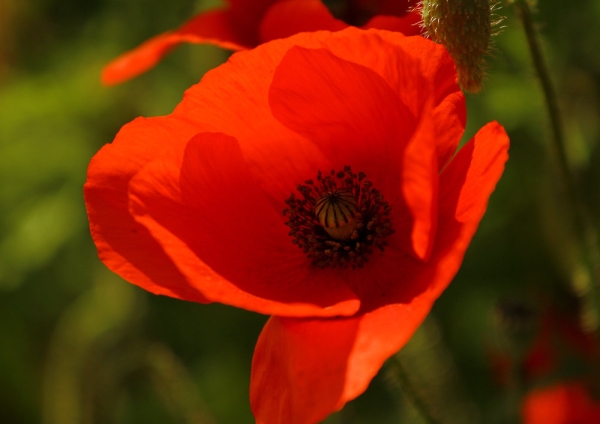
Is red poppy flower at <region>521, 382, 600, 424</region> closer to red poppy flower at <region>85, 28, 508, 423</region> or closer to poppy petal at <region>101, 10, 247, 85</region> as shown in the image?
red poppy flower at <region>85, 28, 508, 423</region>

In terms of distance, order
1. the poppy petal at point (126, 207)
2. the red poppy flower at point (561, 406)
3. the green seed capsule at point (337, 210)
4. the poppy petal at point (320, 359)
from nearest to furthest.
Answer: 1. the poppy petal at point (320, 359)
2. the poppy petal at point (126, 207)
3. the green seed capsule at point (337, 210)
4. the red poppy flower at point (561, 406)

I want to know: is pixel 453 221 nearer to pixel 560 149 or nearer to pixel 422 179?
pixel 422 179

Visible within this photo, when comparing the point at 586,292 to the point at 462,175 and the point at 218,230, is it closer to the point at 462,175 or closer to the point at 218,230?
the point at 462,175

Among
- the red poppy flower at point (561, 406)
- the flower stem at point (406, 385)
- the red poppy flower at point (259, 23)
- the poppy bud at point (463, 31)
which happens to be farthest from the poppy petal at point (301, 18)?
the red poppy flower at point (561, 406)

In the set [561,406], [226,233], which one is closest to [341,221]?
[226,233]

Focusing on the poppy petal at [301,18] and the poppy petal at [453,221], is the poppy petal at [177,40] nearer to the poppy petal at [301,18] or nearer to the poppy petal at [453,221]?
the poppy petal at [301,18]

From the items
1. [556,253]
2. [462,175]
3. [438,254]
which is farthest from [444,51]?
[556,253]
